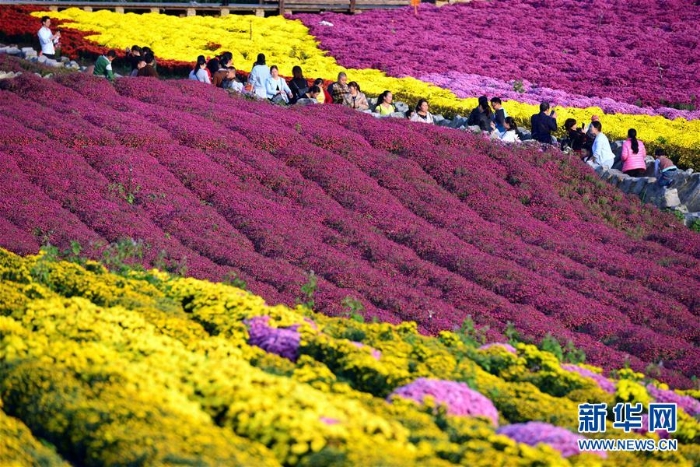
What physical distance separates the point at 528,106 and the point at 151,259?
829 inches

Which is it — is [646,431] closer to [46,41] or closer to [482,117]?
[482,117]

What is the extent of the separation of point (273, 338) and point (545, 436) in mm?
3704

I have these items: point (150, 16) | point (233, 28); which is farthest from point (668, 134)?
point (150, 16)

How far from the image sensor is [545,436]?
1007 centimetres

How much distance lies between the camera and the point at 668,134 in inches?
1264

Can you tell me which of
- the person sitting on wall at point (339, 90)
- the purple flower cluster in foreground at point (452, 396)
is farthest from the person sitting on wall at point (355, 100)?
the purple flower cluster in foreground at point (452, 396)

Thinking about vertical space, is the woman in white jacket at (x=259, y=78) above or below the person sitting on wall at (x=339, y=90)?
above

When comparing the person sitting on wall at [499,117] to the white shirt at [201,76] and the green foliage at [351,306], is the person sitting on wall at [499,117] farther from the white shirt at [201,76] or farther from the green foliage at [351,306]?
the green foliage at [351,306]

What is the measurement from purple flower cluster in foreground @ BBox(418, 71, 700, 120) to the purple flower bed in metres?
0.81

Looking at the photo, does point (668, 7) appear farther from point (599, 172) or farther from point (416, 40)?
point (599, 172)

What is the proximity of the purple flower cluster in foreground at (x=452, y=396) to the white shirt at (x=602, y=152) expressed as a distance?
16438mm

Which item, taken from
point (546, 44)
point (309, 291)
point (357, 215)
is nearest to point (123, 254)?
point (309, 291)

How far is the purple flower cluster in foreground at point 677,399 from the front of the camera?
12836 mm

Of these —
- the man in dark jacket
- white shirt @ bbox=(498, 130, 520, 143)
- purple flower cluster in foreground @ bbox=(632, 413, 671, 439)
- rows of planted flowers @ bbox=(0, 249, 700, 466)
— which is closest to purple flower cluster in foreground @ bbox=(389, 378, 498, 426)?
rows of planted flowers @ bbox=(0, 249, 700, 466)
